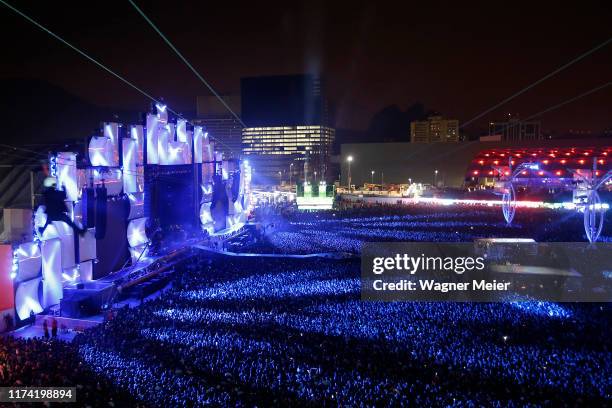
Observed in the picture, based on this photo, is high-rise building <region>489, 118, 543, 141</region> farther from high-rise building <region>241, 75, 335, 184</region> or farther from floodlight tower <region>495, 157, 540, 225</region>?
floodlight tower <region>495, 157, 540, 225</region>

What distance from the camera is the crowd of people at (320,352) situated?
792cm

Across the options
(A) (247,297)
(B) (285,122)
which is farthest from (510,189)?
(B) (285,122)

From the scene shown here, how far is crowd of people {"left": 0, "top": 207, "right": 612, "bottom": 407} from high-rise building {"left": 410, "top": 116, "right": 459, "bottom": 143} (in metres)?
109

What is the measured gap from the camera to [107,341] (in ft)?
34.9

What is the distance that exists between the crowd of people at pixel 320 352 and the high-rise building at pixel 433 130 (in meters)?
109

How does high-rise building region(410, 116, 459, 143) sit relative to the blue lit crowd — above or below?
above

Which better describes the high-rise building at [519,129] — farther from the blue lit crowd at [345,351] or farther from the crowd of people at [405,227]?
the blue lit crowd at [345,351]

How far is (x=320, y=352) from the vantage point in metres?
9.71

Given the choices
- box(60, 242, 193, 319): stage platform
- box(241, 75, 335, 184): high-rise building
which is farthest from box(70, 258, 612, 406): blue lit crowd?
box(241, 75, 335, 184): high-rise building

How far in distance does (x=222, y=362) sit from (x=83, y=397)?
2468 millimetres

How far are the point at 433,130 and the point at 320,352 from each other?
11779 centimetres

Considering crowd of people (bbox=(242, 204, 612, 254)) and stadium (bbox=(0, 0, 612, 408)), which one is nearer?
stadium (bbox=(0, 0, 612, 408))

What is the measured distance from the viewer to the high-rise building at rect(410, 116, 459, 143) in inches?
4737

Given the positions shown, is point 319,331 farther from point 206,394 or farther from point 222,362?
point 206,394
